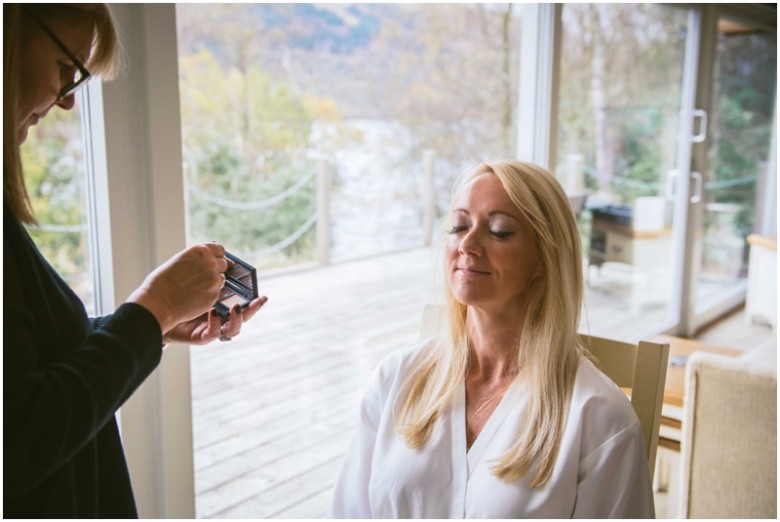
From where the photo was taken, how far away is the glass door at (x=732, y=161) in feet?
16.7

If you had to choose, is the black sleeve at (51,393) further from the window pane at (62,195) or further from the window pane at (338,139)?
the window pane at (338,139)

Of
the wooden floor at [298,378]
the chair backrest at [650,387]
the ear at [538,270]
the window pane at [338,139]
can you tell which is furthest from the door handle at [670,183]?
the ear at [538,270]

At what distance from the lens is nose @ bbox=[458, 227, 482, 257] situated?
1.46m

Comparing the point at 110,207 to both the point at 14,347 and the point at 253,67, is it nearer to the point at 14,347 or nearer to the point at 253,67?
the point at 14,347

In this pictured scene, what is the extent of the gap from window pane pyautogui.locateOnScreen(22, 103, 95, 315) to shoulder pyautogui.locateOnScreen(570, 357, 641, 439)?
41.5 inches

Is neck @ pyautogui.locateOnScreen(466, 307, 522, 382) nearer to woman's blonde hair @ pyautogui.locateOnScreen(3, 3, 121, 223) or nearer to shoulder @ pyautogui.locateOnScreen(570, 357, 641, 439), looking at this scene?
shoulder @ pyautogui.locateOnScreen(570, 357, 641, 439)

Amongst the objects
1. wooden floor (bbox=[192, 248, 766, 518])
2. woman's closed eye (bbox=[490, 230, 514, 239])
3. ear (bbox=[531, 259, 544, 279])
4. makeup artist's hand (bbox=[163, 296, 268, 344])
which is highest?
woman's closed eye (bbox=[490, 230, 514, 239])

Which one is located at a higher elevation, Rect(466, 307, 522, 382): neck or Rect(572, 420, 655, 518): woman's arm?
Rect(466, 307, 522, 382): neck

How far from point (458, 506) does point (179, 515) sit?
3.01 feet

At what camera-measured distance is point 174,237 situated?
1806mm

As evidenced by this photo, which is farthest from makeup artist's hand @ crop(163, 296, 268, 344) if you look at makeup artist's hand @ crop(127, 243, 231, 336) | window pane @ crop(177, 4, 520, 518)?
window pane @ crop(177, 4, 520, 518)

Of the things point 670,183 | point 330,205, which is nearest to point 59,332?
point 670,183

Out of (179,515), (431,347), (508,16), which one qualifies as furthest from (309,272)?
(431,347)

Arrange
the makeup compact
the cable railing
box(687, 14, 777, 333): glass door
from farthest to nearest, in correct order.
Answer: the cable railing → box(687, 14, 777, 333): glass door → the makeup compact
